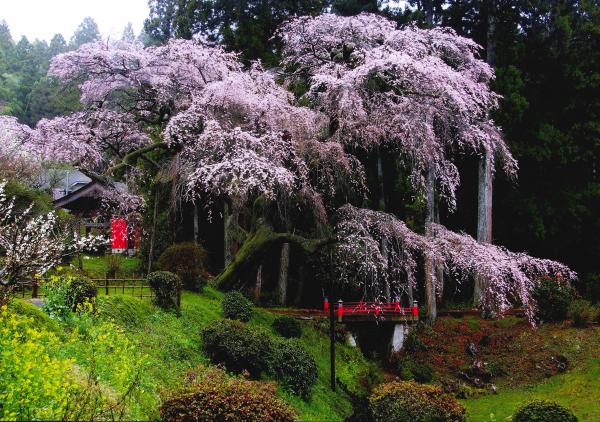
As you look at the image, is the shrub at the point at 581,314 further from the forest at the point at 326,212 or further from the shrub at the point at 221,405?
the shrub at the point at 221,405

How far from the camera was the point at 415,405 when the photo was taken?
416 inches


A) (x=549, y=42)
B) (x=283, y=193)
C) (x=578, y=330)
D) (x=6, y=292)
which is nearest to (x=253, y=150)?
(x=283, y=193)

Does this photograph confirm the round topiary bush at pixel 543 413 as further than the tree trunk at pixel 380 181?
No

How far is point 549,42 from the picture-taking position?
23828 mm

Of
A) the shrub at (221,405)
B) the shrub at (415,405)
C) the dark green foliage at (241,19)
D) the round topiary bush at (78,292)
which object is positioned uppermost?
the dark green foliage at (241,19)

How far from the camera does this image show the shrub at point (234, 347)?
12.8 meters

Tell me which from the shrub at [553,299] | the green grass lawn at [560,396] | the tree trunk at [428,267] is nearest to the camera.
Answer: the green grass lawn at [560,396]

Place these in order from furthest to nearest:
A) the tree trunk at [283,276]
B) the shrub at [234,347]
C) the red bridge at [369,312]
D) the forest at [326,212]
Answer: the tree trunk at [283,276] → the red bridge at [369,312] → the shrub at [234,347] → the forest at [326,212]

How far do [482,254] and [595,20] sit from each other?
542 inches

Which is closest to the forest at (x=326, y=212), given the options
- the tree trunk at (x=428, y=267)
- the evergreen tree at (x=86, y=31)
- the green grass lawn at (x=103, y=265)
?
the tree trunk at (x=428, y=267)

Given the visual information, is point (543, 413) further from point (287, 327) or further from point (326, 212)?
point (326, 212)

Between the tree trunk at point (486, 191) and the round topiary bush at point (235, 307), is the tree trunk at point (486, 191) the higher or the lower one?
the higher one

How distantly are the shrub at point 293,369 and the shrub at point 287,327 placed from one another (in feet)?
9.11

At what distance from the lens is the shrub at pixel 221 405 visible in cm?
838
